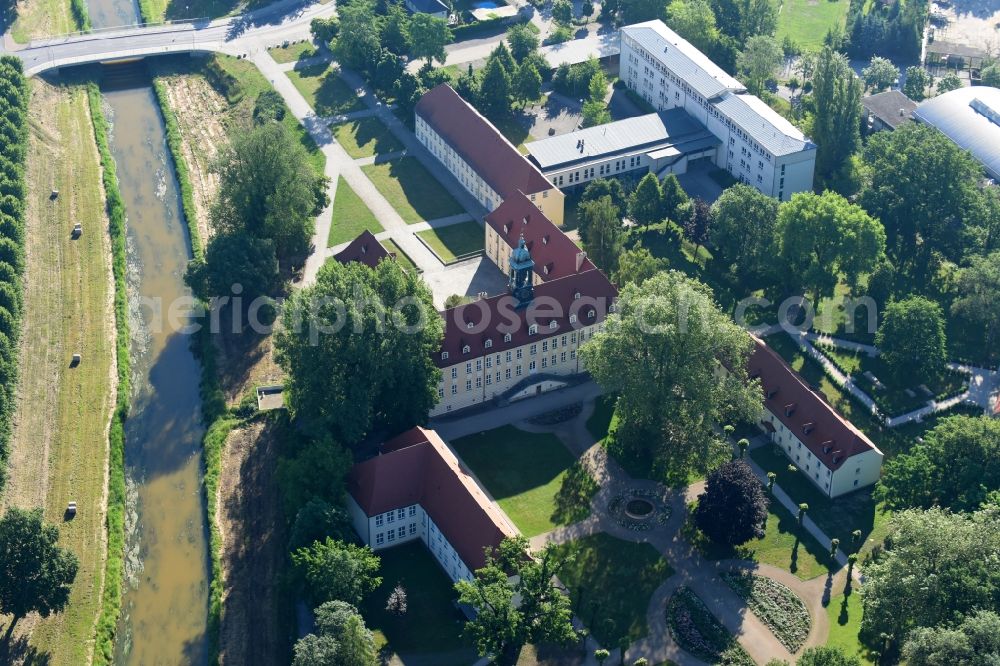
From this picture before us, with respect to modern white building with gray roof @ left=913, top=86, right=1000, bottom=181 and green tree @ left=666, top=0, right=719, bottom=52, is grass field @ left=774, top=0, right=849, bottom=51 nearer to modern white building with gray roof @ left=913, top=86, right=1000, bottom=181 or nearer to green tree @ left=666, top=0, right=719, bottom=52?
green tree @ left=666, top=0, right=719, bottom=52

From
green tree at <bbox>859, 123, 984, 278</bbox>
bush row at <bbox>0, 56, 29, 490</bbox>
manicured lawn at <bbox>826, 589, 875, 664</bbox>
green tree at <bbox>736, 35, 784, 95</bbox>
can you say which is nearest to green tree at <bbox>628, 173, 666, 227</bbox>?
green tree at <bbox>859, 123, 984, 278</bbox>

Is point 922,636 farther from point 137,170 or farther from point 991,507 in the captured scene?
point 137,170

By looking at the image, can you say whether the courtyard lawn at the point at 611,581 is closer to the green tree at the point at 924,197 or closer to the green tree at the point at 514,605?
the green tree at the point at 514,605

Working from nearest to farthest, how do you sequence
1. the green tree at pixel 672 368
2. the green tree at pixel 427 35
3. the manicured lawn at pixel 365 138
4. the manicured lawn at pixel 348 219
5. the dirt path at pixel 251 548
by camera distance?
the dirt path at pixel 251 548
the green tree at pixel 672 368
the manicured lawn at pixel 348 219
the manicured lawn at pixel 365 138
the green tree at pixel 427 35

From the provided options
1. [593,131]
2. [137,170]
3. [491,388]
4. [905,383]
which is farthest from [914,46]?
[137,170]

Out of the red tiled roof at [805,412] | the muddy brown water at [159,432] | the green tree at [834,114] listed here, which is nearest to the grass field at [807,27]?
the green tree at [834,114]

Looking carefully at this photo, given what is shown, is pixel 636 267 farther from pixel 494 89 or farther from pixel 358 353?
pixel 494 89
